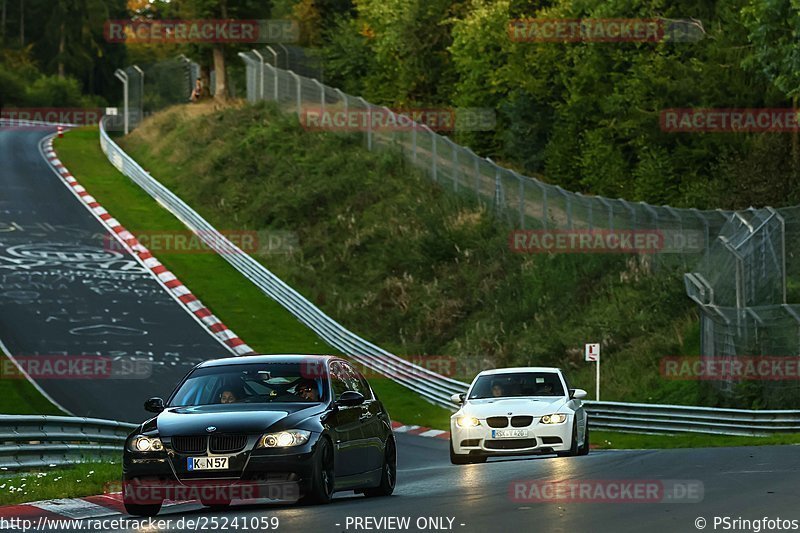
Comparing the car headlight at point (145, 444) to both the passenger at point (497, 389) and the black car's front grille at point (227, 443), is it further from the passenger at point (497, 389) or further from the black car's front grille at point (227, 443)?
the passenger at point (497, 389)

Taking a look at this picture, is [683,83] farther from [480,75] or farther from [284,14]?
[284,14]

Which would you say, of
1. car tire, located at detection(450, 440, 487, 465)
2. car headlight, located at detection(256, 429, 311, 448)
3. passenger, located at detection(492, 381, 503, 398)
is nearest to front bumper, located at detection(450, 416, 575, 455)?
car tire, located at detection(450, 440, 487, 465)

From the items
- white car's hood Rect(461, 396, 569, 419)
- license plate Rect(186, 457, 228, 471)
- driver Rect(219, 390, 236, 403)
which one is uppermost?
driver Rect(219, 390, 236, 403)

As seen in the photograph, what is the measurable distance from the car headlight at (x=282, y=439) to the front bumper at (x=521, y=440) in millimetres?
7812

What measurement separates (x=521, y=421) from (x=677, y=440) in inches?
301

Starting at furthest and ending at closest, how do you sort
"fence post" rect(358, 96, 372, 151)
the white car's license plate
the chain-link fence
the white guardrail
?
"fence post" rect(358, 96, 372, 151) → the chain-link fence → the white guardrail → the white car's license plate

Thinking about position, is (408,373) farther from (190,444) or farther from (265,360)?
(190,444)

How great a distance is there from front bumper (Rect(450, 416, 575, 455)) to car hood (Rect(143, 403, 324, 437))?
7087mm

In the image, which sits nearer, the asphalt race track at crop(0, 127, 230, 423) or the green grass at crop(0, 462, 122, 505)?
the green grass at crop(0, 462, 122, 505)

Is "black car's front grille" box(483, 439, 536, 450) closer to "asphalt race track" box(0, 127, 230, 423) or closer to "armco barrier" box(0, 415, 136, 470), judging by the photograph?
"armco barrier" box(0, 415, 136, 470)

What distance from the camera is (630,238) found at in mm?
37500

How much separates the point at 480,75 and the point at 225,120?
11.2 meters

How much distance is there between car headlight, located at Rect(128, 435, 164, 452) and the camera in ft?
41.5

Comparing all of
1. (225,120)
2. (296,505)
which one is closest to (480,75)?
(225,120)
